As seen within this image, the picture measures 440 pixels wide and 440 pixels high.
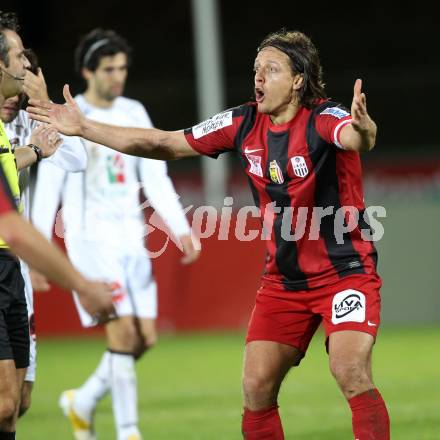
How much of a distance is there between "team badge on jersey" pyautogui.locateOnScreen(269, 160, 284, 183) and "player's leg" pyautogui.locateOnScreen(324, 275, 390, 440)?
23.9 inches

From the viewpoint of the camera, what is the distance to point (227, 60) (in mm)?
25422

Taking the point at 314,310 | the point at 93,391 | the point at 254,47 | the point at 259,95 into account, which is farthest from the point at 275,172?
the point at 254,47

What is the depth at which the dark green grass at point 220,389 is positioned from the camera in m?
8.02

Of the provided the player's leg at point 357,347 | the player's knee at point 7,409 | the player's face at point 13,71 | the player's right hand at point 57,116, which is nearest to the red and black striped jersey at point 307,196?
the player's leg at point 357,347

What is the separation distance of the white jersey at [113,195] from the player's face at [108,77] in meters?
0.13

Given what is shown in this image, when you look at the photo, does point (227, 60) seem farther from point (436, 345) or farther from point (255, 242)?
point (436, 345)

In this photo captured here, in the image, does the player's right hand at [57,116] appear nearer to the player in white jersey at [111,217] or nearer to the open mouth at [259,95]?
the open mouth at [259,95]

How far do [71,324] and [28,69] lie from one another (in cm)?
934

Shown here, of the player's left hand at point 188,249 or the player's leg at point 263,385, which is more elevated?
the player's left hand at point 188,249

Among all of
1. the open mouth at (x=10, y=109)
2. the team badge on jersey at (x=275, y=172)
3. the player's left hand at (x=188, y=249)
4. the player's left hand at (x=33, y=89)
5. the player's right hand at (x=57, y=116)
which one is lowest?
the player's left hand at (x=188, y=249)

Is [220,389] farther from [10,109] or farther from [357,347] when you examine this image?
[357,347]

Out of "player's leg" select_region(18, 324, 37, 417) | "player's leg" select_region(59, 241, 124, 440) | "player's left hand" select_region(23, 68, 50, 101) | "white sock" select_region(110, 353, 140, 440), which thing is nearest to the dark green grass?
"player's leg" select_region(59, 241, 124, 440)

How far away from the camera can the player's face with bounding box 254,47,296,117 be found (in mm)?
5645

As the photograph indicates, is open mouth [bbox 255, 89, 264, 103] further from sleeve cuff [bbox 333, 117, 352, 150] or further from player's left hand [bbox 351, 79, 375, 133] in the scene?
player's left hand [bbox 351, 79, 375, 133]
